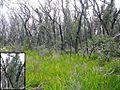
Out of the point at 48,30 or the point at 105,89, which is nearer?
the point at 105,89

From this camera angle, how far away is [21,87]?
229 centimetres

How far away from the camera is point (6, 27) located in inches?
1347

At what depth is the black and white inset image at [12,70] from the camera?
2127 mm

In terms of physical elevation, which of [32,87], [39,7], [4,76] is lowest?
[32,87]

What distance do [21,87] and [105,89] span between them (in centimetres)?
188

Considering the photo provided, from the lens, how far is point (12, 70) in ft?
7.36

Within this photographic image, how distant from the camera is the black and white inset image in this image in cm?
213

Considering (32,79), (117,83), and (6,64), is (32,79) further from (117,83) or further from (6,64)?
(6,64)

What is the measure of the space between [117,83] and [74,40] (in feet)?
33.2

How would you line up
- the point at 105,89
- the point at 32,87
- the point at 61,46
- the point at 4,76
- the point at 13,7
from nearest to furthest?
1. the point at 4,76
2. the point at 105,89
3. the point at 32,87
4. the point at 61,46
5. the point at 13,7

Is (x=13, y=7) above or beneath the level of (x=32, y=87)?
above

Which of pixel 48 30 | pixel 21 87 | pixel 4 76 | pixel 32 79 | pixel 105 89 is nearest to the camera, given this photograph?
pixel 4 76

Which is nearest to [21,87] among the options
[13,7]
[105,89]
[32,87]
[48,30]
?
[105,89]

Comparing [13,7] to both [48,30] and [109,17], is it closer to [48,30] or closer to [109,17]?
[48,30]
